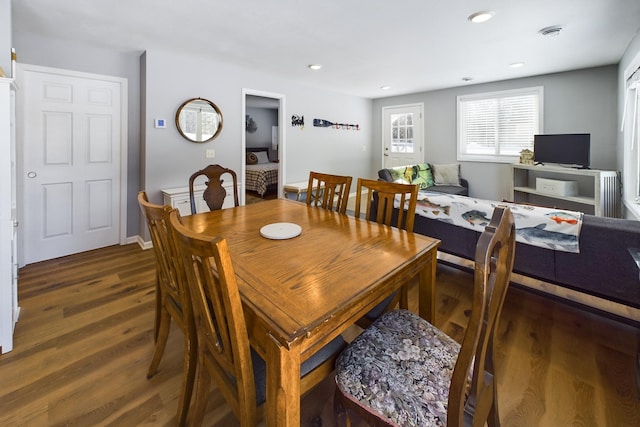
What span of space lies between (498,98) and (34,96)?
250 inches

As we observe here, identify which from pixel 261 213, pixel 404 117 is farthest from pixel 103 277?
pixel 404 117

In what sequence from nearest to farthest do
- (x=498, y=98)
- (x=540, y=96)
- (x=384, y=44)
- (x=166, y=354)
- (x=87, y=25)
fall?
(x=166, y=354)
(x=87, y=25)
(x=384, y=44)
(x=540, y=96)
(x=498, y=98)

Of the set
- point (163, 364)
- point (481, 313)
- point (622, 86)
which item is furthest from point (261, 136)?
point (481, 313)

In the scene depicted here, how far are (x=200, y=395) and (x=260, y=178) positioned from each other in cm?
531

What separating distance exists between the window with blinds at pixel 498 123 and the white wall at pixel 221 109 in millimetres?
2468

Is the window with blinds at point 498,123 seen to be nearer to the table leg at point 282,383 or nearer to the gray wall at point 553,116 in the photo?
the gray wall at point 553,116

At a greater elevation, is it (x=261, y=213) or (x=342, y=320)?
(x=261, y=213)

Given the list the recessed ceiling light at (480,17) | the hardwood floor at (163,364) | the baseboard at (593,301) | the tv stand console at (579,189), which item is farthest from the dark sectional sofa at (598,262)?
the tv stand console at (579,189)

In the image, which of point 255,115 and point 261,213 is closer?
point 261,213

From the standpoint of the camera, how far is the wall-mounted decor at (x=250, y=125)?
8086mm

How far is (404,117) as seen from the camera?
641 cm

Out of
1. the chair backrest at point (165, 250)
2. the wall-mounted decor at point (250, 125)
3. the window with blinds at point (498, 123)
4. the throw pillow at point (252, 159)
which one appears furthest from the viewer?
the wall-mounted decor at point (250, 125)

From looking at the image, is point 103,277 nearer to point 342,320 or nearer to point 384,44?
point 342,320

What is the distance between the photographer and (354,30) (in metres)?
2.84
